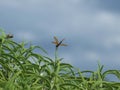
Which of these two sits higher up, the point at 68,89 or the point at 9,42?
the point at 9,42

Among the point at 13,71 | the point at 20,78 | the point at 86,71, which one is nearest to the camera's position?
the point at 20,78

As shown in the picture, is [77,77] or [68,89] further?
[77,77]

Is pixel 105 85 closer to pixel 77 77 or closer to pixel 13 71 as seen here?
pixel 77 77

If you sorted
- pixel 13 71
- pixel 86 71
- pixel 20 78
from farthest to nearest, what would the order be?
pixel 86 71 < pixel 13 71 < pixel 20 78

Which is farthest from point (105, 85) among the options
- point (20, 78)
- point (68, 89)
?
point (20, 78)

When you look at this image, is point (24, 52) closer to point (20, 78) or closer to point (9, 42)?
point (9, 42)

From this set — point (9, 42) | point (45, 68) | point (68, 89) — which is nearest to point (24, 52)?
point (9, 42)
